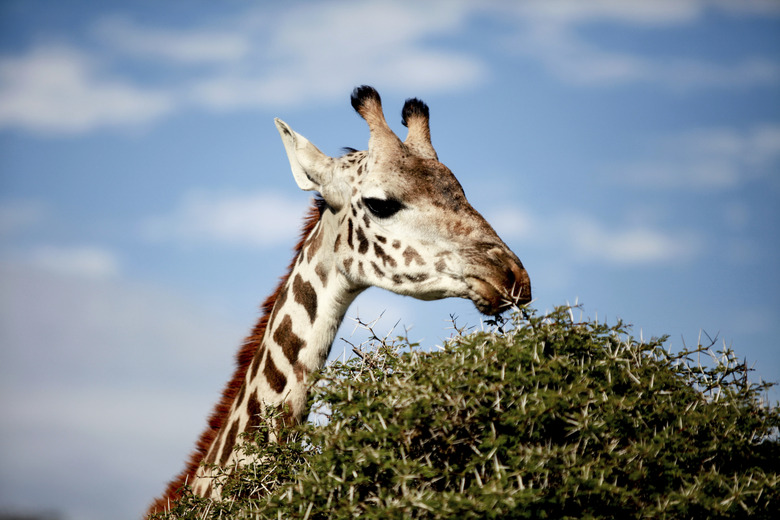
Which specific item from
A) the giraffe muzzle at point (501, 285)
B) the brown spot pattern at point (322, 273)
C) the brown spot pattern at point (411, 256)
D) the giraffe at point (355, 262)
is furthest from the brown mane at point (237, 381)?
the giraffe muzzle at point (501, 285)

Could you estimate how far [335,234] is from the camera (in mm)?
6875

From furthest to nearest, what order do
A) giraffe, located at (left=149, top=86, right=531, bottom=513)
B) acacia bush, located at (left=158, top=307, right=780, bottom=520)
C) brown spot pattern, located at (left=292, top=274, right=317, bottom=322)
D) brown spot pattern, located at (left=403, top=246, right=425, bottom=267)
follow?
brown spot pattern, located at (left=292, top=274, right=317, bottom=322) → brown spot pattern, located at (left=403, top=246, right=425, bottom=267) → giraffe, located at (left=149, top=86, right=531, bottom=513) → acacia bush, located at (left=158, top=307, right=780, bottom=520)

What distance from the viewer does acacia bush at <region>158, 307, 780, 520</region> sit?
144 inches

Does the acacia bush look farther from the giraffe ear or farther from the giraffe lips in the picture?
the giraffe ear

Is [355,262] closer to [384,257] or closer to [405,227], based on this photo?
[384,257]

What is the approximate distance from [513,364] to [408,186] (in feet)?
9.02

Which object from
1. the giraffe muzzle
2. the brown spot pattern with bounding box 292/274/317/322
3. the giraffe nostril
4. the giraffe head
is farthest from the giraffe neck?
the giraffe nostril

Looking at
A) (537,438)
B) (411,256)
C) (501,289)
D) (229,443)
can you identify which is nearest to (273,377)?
(229,443)

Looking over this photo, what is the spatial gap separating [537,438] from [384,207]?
3.17 metres

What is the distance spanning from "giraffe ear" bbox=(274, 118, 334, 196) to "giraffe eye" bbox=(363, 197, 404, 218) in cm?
83

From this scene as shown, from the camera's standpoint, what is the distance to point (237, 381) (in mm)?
7387

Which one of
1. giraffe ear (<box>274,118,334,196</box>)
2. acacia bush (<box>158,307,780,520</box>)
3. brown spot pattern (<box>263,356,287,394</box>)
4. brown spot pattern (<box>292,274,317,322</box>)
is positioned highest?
giraffe ear (<box>274,118,334,196</box>)

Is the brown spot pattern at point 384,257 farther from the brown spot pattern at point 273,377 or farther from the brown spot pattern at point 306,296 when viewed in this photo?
the brown spot pattern at point 273,377

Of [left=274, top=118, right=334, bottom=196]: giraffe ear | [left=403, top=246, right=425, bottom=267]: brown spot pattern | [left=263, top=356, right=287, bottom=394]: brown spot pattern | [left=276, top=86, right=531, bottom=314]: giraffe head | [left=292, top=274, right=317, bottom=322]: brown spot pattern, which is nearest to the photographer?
[left=276, top=86, right=531, bottom=314]: giraffe head
